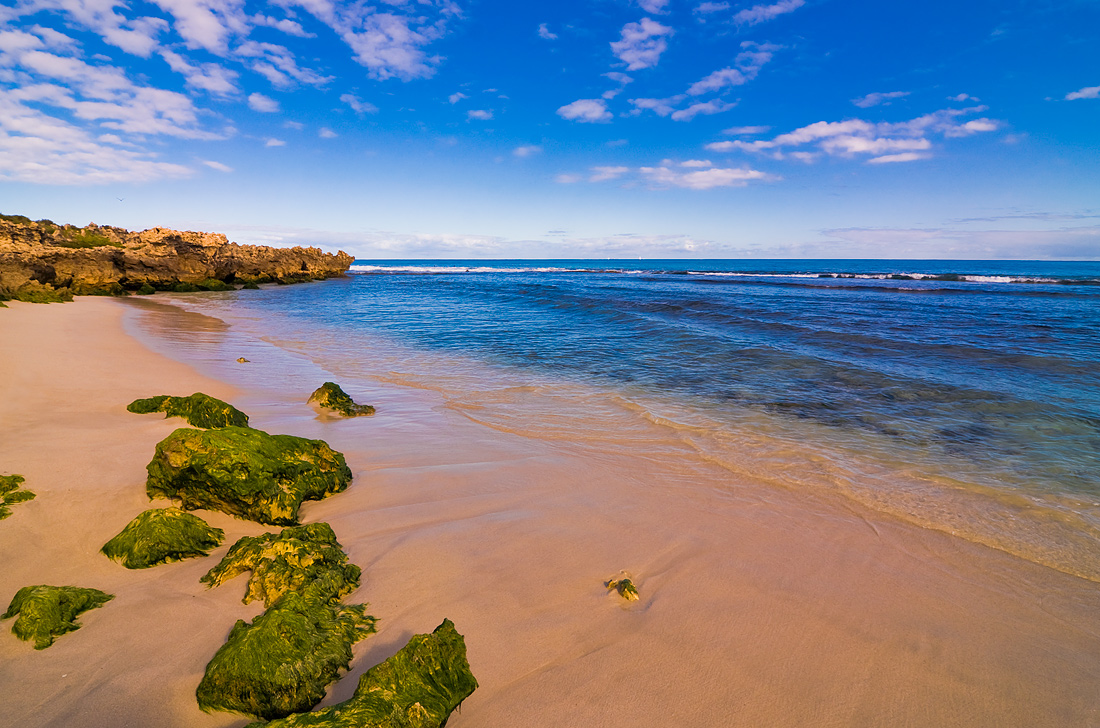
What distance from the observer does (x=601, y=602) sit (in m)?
3.08

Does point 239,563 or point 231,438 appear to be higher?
point 231,438

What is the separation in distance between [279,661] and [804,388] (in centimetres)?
904

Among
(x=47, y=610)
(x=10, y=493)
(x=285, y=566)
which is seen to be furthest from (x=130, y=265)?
(x=285, y=566)

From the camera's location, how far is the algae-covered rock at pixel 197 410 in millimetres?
5602

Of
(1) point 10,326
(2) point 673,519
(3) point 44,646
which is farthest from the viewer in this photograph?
(1) point 10,326

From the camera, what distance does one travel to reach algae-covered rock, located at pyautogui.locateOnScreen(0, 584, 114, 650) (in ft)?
7.89

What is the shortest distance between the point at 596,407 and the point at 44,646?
6.29 meters

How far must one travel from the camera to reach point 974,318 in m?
18.8

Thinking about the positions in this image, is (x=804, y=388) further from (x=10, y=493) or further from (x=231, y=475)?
(x=10, y=493)

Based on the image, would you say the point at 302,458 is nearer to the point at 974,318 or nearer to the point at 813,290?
the point at 974,318

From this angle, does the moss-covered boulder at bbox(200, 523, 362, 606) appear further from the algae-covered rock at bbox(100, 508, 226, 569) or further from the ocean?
the ocean

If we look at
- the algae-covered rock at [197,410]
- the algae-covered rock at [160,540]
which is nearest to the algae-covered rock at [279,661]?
the algae-covered rock at [160,540]

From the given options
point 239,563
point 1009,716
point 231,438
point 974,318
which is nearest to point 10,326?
point 231,438

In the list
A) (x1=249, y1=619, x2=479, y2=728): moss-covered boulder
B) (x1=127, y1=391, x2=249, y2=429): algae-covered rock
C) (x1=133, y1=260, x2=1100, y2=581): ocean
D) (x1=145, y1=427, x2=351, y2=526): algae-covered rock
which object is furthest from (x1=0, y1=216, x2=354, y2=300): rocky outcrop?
(x1=249, y1=619, x2=479, y2=728): moss-covered boulder
